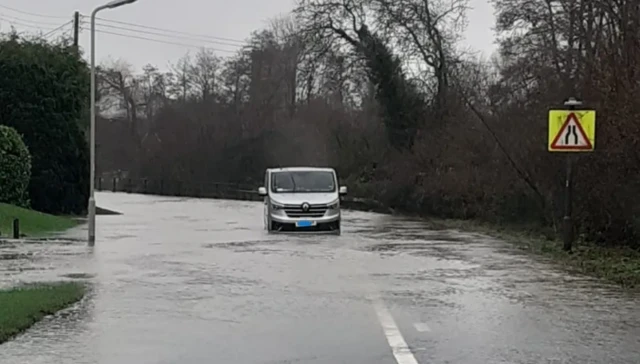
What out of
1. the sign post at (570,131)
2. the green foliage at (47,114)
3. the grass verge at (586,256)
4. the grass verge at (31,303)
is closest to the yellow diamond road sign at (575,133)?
the sign post at (570,131)

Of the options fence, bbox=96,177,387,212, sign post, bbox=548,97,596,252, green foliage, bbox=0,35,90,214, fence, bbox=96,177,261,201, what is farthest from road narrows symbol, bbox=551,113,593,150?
fence, bbox=96,177,261,201

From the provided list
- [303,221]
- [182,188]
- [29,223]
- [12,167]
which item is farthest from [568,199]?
[182,188]

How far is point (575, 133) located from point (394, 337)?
34.3 feet

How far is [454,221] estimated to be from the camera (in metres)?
36.8

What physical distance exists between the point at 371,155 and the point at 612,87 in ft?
114

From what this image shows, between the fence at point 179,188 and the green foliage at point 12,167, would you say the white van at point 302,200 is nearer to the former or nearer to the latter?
the green foliage at point 12,167

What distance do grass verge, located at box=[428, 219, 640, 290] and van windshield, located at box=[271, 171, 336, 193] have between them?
16.4 ft

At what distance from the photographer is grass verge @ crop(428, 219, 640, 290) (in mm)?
16516

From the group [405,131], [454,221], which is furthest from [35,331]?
[405,131]

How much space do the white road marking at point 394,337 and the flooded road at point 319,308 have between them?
1 centimetres

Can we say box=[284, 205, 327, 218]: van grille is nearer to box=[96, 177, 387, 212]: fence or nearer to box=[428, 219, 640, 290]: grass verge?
box=[428, 219, 640, 290]: grass verge

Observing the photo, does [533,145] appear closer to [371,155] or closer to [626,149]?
[626,149]

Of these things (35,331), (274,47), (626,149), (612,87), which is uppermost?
(274,47)

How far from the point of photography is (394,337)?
10328 millimetres
